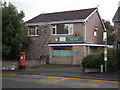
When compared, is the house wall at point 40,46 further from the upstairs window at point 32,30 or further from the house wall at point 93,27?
the house wall at point 93,27

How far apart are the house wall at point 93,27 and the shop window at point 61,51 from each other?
108 inches

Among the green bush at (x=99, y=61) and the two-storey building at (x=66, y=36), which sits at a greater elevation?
the two-storey building at (x=66, y=36)

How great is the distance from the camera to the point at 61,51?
26797mm

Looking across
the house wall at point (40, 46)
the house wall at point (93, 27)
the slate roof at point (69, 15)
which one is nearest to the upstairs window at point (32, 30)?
the house wall at point (40, 46)

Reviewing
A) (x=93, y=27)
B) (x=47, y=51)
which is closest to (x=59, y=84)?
(x=47, y=51)

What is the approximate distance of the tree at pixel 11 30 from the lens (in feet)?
68.9

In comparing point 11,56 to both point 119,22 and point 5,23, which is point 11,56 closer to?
point 5,23

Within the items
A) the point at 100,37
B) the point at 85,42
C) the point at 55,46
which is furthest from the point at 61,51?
the point at 100,37

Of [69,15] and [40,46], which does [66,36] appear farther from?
[40,46]

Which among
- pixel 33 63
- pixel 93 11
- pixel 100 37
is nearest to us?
pixel 33 63

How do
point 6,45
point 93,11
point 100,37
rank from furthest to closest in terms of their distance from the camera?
point 100,37
point 93,11
point 6,45

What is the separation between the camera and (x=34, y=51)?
95.1ft

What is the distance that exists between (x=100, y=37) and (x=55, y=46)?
707 centimetres

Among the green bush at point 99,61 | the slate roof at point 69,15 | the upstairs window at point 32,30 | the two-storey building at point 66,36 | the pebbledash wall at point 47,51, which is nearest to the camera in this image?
the green bush at point 99,61
